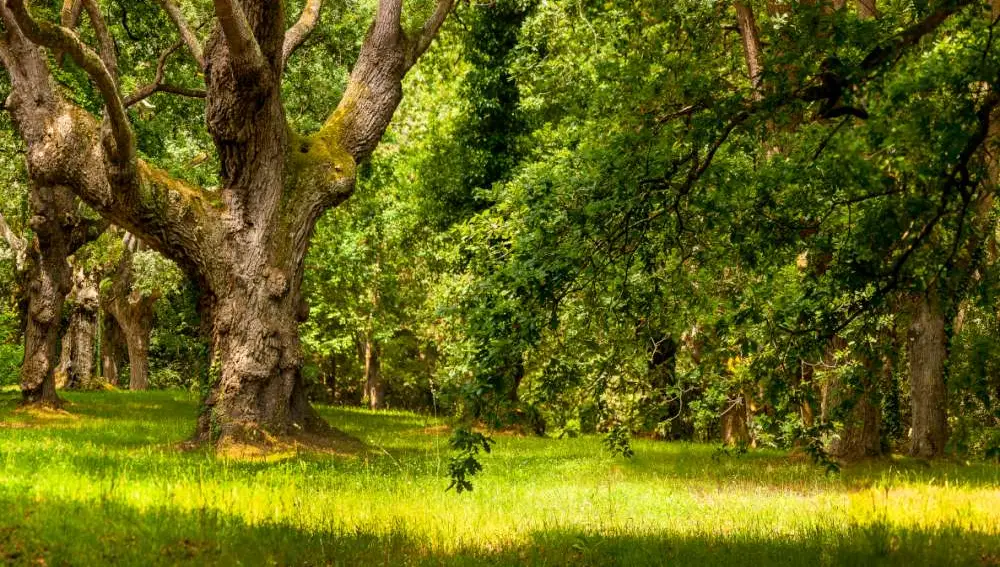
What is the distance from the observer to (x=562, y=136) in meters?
20.6

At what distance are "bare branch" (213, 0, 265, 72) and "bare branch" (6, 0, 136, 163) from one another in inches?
65.3

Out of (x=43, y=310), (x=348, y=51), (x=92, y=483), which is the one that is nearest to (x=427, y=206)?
(x=348, y=51)

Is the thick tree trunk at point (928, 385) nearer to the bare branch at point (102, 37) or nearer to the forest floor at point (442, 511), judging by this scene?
the forest floor at point (442, 511)

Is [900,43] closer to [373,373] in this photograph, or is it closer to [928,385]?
[928,385]

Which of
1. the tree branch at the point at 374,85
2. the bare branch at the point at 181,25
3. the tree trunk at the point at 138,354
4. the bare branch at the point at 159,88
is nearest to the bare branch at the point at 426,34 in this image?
the tree branch at the point at 374,85

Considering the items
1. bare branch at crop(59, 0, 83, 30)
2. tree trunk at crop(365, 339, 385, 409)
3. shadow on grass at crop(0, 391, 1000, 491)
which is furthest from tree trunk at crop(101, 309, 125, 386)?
bare branch at crop(59, 0, 83, 30)

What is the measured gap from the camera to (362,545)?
7.44 metres

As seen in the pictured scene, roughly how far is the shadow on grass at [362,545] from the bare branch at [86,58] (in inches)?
228

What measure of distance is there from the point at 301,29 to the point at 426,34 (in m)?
2.31

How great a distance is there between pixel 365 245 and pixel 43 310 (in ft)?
46.8

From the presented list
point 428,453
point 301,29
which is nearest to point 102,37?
point 301,29

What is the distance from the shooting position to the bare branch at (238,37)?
39.8 feet

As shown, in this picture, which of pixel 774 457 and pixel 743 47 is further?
pixel 774 457

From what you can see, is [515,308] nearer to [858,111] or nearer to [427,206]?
[858,111]
